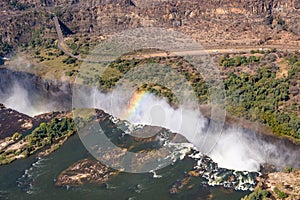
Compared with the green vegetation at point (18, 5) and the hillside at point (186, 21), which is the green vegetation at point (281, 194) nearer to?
the hillside at point (186, 21)

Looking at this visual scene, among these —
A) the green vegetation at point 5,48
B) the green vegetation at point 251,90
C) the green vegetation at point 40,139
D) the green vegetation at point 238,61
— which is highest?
the green vegetation at point 238,61

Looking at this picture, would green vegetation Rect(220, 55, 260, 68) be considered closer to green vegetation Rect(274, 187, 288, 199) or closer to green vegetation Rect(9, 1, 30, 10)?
green vegetation Rect(274, 187, 288, 199)

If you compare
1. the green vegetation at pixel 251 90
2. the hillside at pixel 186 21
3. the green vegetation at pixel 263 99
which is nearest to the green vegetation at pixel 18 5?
the hillside at pixel 186 21

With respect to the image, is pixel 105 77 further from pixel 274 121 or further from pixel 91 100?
pixel 274 121

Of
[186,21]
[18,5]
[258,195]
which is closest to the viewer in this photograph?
[258,195]

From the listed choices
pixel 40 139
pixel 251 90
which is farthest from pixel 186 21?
pixel 40 139

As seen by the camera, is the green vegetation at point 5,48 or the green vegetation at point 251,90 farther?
the green vegetation at point 5,48

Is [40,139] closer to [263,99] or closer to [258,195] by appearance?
[258,195]

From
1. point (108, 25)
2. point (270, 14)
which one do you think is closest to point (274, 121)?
point (270, 14)
